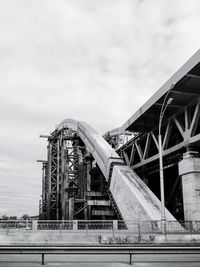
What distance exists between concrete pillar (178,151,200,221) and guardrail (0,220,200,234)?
122 cm

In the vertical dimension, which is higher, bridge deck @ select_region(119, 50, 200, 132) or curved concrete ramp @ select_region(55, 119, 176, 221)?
bridge deck @ select_region(119, 50, 200, 132)

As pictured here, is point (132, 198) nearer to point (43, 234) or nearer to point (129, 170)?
point (129, 170)

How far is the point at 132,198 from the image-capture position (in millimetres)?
32594

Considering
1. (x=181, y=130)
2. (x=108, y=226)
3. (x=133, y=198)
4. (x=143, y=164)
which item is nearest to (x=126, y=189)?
(x=133, y=198)

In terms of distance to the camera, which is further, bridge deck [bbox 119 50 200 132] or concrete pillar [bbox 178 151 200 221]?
concrete pillar [bbox 178 151 200 221]

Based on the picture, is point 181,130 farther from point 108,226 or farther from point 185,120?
point 108,226

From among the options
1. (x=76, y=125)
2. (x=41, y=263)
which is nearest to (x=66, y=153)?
(x=76, y=125)

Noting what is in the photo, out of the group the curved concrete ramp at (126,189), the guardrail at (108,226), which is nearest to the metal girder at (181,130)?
the curved concrete ramp at (126,189)

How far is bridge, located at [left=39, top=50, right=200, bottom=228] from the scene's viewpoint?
27641 mm

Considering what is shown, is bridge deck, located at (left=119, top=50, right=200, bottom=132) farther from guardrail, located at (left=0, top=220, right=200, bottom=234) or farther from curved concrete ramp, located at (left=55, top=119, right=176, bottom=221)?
guardrail, located at (left=0, top=220, right=200, bottom=234)

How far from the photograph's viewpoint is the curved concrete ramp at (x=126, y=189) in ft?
99.5

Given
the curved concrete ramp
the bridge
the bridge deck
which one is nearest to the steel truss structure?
the bridge

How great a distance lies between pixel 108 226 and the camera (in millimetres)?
27984

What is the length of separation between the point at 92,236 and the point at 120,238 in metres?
2.38
